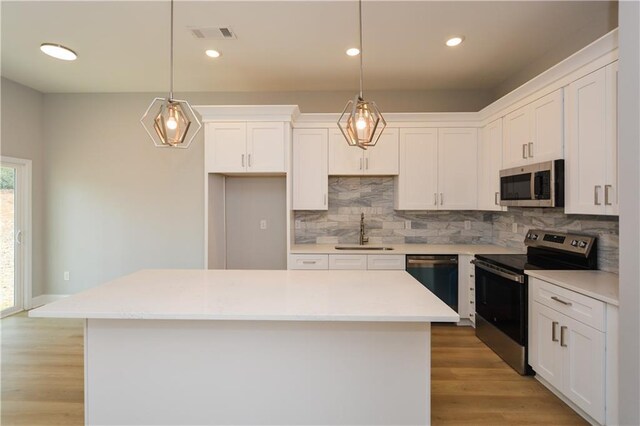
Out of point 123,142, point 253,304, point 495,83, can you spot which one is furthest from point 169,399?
point 495,83

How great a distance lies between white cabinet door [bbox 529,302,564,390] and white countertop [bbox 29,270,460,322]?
104 centimetres

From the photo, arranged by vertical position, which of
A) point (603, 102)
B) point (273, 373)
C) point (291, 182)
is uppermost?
point (603, 102)

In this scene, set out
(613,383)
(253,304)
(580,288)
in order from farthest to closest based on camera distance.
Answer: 1. (580,288)
2. (613,383)
3. (253,304)

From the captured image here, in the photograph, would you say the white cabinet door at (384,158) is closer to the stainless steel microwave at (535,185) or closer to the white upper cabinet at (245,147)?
the white upper cabinet at (245,147)

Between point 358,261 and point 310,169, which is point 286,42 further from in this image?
point 358,261

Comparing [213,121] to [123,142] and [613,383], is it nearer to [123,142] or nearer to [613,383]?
[123,142]

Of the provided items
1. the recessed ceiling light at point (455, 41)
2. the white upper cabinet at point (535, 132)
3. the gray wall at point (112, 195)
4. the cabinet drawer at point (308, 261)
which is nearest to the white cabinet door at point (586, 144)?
the white upper cabinet at point (535, 132)

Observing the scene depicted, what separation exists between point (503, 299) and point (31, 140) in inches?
222

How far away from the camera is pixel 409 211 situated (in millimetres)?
A: 4234

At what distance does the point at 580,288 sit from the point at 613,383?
1.70ft

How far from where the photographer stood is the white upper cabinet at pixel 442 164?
390 centimetres

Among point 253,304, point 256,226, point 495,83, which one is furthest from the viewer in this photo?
point 256,226

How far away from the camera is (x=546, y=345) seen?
2395mm

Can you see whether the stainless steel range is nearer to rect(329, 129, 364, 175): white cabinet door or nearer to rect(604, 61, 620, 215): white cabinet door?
rect(604, 61, 620, 215): white cabinet door
